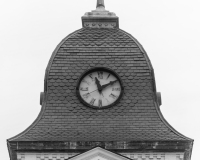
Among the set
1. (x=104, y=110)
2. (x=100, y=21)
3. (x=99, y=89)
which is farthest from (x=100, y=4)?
(x=104, y=110)

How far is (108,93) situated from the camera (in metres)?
44.1

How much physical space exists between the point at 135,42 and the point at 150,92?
1.95 metres

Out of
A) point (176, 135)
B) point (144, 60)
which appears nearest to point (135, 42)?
point (144, 60)

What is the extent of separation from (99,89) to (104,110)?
714mm

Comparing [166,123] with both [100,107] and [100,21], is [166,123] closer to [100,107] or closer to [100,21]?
[100,107]

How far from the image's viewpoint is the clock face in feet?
144

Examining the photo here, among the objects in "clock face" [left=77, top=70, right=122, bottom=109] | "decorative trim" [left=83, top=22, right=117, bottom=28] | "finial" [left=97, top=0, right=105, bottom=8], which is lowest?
"clock face" [left=77, top=70, right=122, bottom=109]

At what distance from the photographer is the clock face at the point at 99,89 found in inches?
1730

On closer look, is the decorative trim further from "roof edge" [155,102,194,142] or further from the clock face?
"roof edge" [155,102,194,142]

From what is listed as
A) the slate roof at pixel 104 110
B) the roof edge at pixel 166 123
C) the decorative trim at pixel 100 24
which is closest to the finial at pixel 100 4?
the decorative trim at pixel 100 24

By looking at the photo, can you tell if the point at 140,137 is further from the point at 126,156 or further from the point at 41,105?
the point at 41,105

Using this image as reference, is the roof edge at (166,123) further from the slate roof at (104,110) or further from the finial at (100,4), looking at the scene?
the finial at (100,4)

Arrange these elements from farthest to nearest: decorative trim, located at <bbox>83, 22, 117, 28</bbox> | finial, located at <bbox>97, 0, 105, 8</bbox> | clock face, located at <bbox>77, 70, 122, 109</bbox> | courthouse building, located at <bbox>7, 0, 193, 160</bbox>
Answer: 1. finial, located at <bbox>97, 0, 105, 8</bbox>
2. decorative trim, located at <bbox>83, 22, 117, 28</bbox>
3. clock face, located at <bbox>77, 70, 122, 109</bbox>
4. courthouse building, located at <bbox>7, 0, 193, 160</bbox>

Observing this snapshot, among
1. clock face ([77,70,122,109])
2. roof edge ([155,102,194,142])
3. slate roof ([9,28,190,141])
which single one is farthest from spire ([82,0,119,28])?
roof edge ([155,102,194,142])
